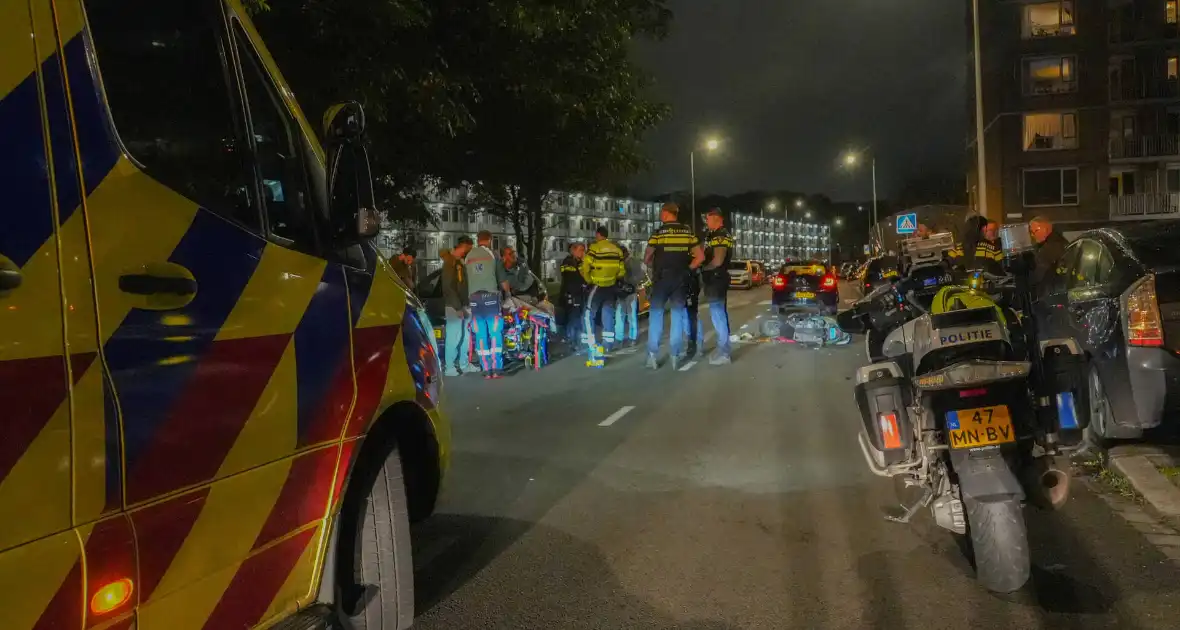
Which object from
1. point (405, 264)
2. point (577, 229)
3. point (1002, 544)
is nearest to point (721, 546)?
point (1002, 544)

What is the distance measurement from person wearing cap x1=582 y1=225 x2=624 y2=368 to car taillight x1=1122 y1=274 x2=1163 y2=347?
24.1ft

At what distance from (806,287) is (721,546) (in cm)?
1301

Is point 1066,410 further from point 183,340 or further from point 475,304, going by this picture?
point 475,304

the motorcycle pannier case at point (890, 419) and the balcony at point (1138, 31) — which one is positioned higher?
the balcony at point (1138, 31)

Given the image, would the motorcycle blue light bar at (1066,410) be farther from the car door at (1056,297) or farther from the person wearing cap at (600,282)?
the person wearing cap at (600,282)

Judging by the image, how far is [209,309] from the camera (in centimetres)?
258

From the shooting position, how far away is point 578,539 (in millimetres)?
5117

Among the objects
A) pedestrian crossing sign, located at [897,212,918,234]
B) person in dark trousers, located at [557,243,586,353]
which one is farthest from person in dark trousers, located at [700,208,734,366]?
pedestrian crossing sign, located at [897,212,918,234]

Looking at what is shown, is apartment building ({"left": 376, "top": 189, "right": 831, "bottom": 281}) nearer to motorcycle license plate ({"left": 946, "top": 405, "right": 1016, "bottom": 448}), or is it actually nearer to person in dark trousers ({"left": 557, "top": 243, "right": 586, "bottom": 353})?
person in dark trousers ({"left": 557, "top": 243, "right": 586, "bottom": 353})

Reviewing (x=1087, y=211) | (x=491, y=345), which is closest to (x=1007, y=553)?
(x=491, y=345)

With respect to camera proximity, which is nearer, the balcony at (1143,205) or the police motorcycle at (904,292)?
the police motorcycle at (904,292)

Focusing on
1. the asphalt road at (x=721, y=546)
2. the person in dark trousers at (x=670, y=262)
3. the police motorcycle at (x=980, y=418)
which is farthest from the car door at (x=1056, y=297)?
the person in dark trousers at (x=670, y=262)

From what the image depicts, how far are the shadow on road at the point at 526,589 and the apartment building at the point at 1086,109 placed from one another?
39666mm

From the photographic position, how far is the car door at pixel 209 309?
233 cm
